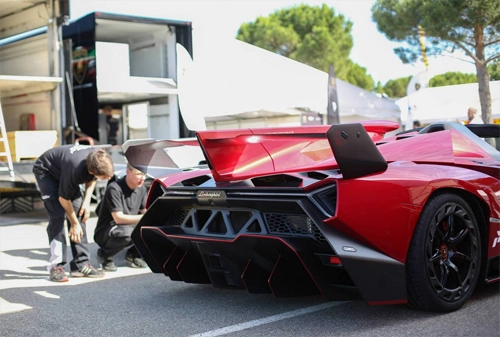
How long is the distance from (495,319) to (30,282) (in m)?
3.81

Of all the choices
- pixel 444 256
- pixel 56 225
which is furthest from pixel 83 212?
pixel 444 256

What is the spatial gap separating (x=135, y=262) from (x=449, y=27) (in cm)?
658

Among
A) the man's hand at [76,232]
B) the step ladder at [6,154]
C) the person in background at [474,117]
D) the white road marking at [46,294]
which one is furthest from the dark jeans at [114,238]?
the person in background at [474,117]

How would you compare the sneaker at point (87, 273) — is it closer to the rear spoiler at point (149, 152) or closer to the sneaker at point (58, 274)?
the sneaker at point (58, 274)

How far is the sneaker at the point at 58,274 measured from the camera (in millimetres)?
5750

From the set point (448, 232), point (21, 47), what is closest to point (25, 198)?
point (21, 47)

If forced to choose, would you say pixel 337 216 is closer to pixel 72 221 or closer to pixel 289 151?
pixel 289 151

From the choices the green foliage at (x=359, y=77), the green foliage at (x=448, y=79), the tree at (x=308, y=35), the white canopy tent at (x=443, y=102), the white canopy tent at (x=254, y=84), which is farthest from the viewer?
the green foliage at (x=359, y=77)

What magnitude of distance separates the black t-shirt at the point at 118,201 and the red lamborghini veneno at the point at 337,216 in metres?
1.45

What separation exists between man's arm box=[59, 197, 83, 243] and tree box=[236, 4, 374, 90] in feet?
109

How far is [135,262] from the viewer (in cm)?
644

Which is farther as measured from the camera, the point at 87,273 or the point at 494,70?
the point at 494,70

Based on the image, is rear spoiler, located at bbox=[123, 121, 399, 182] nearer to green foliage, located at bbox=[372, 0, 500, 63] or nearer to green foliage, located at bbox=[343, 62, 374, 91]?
green foliage, located at bbox=[372, 0, 500, 63]

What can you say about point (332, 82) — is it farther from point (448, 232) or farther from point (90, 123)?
point (448, 232)
